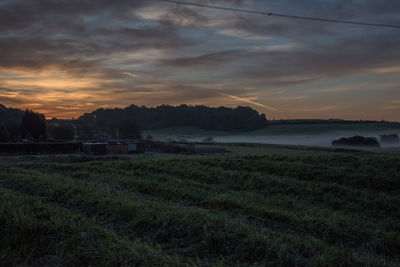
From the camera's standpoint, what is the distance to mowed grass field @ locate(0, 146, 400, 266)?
14.9 feet

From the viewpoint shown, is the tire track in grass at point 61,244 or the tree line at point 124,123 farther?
the tree line at point 124,123


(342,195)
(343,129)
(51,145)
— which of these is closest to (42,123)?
(51,145)

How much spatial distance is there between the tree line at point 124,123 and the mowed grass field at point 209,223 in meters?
68.4

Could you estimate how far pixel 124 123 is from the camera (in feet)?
306

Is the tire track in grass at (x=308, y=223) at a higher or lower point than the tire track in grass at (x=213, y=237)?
lower

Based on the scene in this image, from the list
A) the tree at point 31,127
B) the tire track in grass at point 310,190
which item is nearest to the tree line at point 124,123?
the tree at point 31,127

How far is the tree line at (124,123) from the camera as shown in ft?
242

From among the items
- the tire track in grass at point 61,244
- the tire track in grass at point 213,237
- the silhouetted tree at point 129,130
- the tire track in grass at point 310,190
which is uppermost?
the silhouetted tree at point 129,130

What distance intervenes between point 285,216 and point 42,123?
Result: 258ft

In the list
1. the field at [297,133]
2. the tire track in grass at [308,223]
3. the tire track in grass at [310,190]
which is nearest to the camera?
the tire track in grass at [308,223]

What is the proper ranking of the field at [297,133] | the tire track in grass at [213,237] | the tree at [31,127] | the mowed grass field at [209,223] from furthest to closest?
the field at [297,133] < the tree at [31,127] < the tire track in grass at [213,237] < the mowed grass field at [209,223]

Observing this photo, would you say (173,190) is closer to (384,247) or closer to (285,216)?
(285,216)

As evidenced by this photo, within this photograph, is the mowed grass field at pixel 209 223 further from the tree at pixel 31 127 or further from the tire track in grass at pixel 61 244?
the tree at pixel 31 127

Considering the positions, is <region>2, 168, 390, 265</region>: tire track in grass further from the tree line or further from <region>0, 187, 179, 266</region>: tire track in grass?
the tree line
